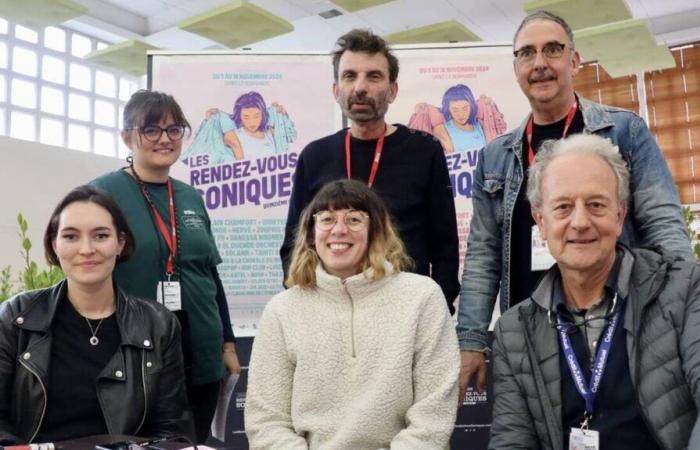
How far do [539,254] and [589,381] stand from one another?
0.56 metres

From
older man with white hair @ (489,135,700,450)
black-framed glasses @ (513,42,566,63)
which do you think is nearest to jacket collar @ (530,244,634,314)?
older man with white hair @ (489,135,700,450)

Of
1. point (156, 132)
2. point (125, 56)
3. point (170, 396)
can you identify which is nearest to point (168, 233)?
point (156, 132)

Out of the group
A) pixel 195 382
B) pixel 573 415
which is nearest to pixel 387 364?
pixel 573 415

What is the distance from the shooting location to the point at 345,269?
205cm

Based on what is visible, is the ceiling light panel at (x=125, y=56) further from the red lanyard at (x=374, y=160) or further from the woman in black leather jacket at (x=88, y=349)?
the woman in black leather jacket at (x=88, y=349)

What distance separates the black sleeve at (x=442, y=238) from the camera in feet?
7.75

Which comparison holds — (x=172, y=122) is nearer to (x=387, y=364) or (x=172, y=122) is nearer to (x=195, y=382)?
(x=195, y=382)

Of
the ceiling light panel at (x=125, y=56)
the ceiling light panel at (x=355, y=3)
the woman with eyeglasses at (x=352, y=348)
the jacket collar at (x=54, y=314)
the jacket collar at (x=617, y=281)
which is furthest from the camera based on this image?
the ceiling light panel at (x=125, y=56)

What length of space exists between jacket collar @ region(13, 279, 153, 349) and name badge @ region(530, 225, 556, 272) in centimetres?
120

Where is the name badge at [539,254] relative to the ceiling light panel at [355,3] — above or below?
below

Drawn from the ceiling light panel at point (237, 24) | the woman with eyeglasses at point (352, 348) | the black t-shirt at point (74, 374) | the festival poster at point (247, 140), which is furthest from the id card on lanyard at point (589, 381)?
the ceiling light panel at point (237, 24)

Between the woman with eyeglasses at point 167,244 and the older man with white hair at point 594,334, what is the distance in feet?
3.74

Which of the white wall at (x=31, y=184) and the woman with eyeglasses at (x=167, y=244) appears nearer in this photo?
the woman with eyeglasses at (x=167, y=244)

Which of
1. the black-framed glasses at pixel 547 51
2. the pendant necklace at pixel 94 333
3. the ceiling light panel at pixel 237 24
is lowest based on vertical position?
the pendant necklace at pixel 94 333
